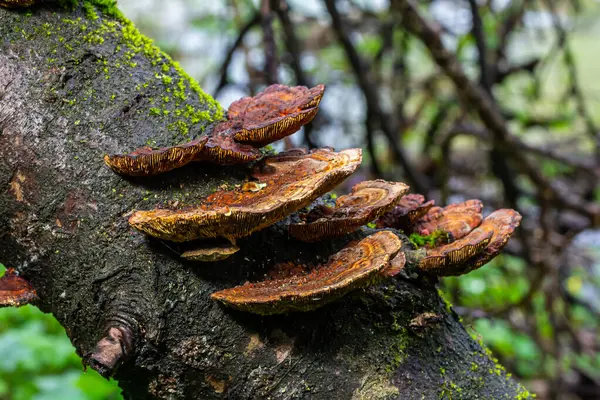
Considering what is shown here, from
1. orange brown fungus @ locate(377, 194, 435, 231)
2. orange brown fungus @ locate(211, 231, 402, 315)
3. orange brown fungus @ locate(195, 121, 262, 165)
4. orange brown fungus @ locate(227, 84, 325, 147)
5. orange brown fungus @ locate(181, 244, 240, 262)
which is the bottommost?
orange brown fungus @ locate(211, 231, 402, 315)

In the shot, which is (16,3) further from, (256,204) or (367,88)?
(367,88)

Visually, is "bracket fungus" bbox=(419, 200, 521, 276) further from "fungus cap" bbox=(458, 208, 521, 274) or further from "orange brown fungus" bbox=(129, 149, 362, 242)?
"orange brown fungus" bbox=(129, 149, 362, 242)

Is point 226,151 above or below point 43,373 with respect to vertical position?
below

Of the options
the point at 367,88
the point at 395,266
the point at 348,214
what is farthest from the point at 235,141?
the point at 367,88

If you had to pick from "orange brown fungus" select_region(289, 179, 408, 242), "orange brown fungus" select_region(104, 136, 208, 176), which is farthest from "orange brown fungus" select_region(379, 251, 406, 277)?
"orange brown fungus" select_region(104, 136, 208, 176)

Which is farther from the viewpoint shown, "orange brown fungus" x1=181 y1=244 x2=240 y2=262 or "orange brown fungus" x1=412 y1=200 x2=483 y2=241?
"orange brown fungus" x1=412 y1=200 x2=483 y2=241

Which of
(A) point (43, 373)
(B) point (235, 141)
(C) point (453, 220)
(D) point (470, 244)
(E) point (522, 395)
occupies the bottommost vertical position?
(E) point (522, 395)

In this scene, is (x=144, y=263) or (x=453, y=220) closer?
(x=144, y=263)
